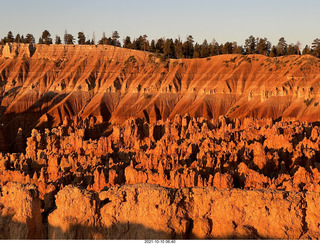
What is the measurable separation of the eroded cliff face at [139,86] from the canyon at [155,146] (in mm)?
293

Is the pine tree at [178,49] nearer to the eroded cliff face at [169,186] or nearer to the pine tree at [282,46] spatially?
the pine tree at [282,46]

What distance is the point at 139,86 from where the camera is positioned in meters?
112

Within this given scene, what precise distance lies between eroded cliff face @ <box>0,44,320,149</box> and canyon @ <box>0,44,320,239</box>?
293mm

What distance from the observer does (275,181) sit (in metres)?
37.7

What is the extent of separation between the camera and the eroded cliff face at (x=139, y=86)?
96.4 metres

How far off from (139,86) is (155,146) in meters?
55.1

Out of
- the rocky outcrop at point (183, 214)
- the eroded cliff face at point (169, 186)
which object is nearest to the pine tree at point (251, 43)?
the eroded cliff face at point (169, 186)

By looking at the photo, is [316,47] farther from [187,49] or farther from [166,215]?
[166,215]

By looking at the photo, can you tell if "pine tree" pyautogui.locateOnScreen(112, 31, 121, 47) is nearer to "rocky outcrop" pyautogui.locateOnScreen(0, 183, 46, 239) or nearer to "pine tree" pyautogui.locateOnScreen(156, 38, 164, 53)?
"pine tree" pyautogui.locateOnScreen(156, 38, 164, 53)

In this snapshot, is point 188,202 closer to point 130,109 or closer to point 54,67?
point 130,109

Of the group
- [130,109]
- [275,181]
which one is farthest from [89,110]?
[275,181]

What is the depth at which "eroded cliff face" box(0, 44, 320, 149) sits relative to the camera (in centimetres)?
9644

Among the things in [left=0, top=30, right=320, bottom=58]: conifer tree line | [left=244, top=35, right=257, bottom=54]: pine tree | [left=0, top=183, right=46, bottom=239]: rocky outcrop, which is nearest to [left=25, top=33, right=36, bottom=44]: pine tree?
[left=0, top=30, right=320, bottom=58]: conifer tree line

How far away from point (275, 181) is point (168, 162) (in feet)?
37.1
